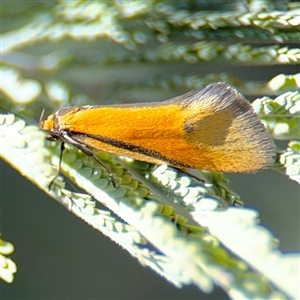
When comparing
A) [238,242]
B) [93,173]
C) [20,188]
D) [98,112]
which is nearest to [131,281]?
[20,188]

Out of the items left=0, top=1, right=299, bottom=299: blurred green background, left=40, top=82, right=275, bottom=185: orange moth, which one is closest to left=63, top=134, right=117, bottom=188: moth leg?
left=40, top=82, right=275, bottom=185: orange moth

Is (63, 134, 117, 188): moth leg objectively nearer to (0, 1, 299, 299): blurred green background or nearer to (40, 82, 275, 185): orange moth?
(40, 82, 275, 185): orange moth

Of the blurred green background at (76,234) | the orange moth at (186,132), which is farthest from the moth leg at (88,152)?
the blurred green background at (76,234)

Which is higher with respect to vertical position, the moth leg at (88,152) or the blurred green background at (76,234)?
the moth leg at (88,152)

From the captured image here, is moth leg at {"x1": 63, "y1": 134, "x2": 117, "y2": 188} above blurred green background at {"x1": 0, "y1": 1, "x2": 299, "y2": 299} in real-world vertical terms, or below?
above

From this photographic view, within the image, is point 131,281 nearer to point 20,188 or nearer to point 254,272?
point 20,188

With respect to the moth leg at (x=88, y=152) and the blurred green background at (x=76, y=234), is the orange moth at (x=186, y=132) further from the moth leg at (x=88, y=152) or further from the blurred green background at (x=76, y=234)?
the blurred green background at (x=76, y=234)

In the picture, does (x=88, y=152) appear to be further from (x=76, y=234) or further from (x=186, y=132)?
(x=76, y=234)

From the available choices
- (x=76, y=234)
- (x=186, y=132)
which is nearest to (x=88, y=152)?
(x=186, y=132)
